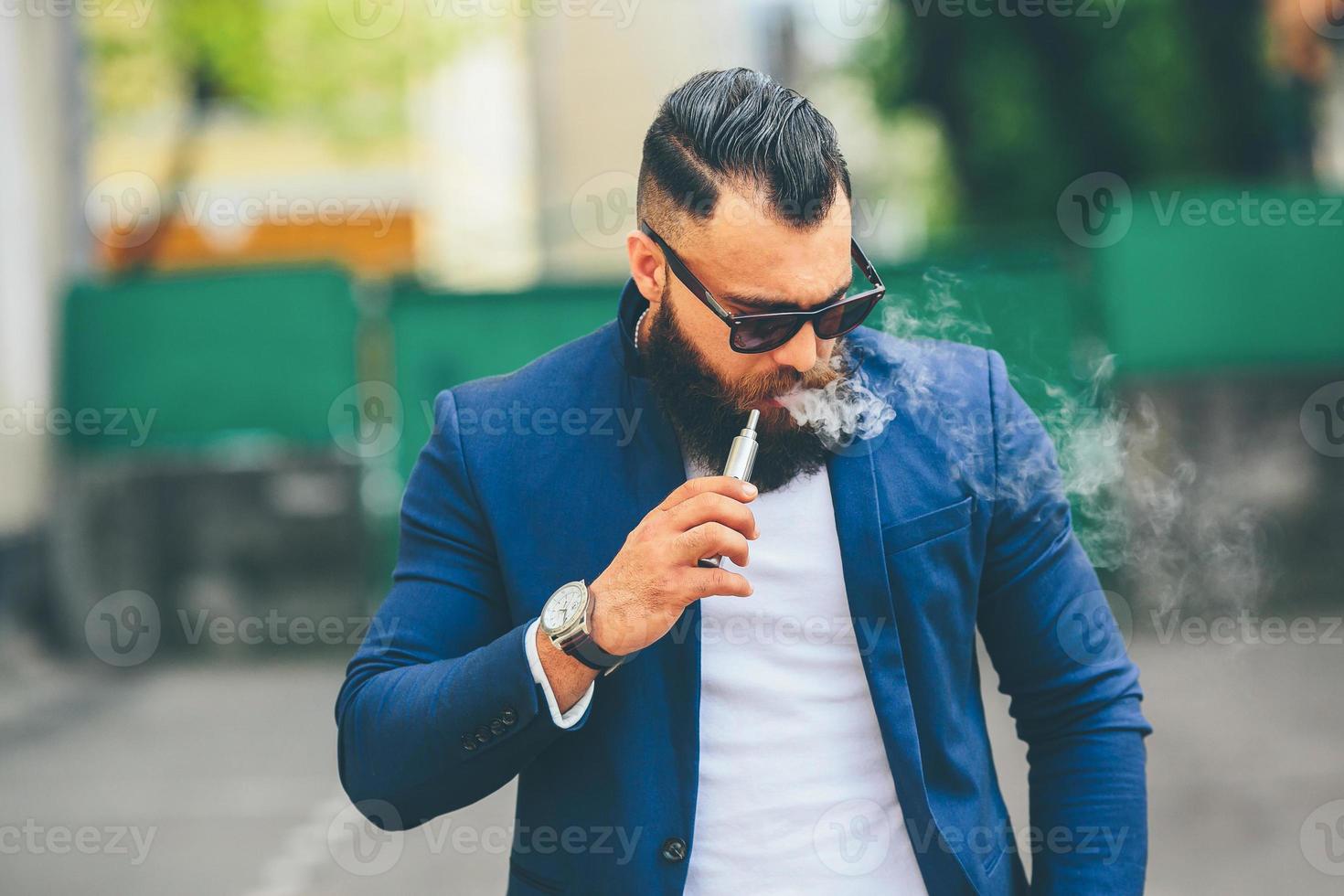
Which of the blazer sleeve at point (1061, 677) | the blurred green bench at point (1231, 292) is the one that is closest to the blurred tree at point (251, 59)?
the blurred green bench at point (1231, 292)

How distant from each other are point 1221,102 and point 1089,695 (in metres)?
12.9

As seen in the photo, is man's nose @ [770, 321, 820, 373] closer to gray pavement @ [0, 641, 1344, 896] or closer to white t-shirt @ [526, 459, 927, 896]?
white t-shirt @ [526, 459, 927, 896]

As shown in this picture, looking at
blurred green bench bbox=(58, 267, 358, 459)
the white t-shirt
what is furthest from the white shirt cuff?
blurred green bench bbox=(58, 267, 358, 459)

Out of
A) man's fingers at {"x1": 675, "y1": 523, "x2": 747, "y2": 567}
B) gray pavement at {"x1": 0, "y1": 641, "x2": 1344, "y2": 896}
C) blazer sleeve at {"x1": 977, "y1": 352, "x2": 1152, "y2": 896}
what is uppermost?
man's fingers at {"x1": 675, "y1": 523, "x2": 747, "y2": 567}

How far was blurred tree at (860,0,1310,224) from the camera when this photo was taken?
42.4ft

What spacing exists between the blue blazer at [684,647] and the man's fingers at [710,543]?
238mm

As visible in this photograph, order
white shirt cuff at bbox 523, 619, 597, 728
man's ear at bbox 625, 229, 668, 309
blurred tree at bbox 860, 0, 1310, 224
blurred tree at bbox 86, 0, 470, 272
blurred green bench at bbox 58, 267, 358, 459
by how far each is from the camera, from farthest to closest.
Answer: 1. blurred tree at bbox 86, 0, 470, 272
2. blurred tree at bbox 860, 0, 1310, 224
3. blurred green bench at bbox 58, 267, 358, 459
4. man's ear at bbox 625, 229, 668, 309
5. white shirt cuff at bbox 523, 619, 597, 728

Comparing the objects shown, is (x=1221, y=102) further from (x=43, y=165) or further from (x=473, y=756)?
(x=473, y=756)

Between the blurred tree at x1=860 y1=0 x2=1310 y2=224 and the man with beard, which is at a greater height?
the blurred tree at x1=860 y1=0 x2=1310 y2=224

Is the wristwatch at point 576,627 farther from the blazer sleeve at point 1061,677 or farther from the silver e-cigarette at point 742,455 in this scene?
the blazer sleeve at point 1061,677

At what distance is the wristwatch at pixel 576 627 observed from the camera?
6.12 feet

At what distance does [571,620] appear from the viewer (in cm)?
187

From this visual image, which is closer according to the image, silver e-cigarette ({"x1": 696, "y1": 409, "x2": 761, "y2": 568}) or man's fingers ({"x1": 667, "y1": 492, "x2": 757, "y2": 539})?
man's fingers ({"x1": 667, "y1": 492, "x2": 757, "y2": 539})

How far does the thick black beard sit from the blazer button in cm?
53
